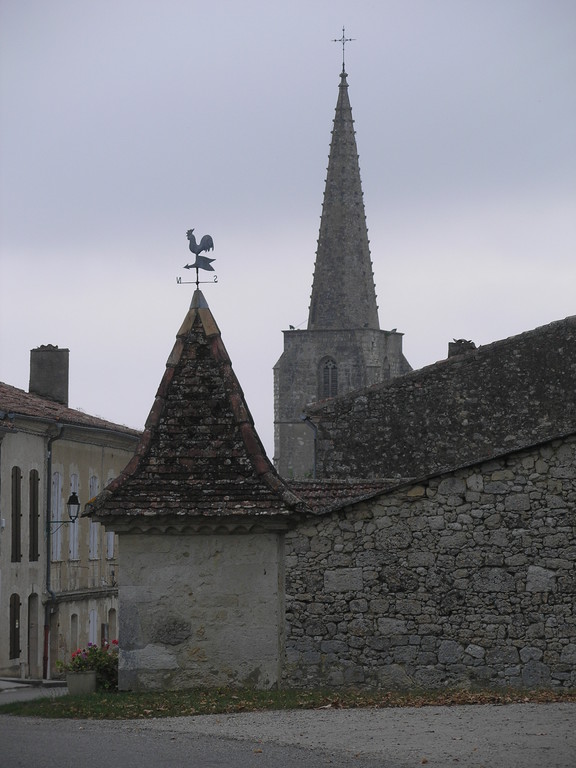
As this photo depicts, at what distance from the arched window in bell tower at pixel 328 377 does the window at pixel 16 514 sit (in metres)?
72.7

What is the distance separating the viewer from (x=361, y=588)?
53.4 feet

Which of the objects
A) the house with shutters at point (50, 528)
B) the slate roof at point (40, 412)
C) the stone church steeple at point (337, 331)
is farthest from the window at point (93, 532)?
the stone church steeple at point (337, 331)

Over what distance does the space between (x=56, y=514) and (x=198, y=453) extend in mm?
17946

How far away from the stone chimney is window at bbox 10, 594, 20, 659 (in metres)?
7.97

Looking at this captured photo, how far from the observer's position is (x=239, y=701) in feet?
50.6

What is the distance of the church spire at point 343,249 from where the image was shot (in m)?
96.2

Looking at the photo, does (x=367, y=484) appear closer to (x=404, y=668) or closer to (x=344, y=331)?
(x=404, y=668)

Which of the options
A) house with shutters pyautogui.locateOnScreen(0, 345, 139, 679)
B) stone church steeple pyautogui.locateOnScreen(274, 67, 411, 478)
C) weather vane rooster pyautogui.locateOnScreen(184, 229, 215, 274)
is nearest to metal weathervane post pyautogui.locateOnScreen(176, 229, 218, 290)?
weather vane rooster pyautogui.locateOnScreen(184, 229, 215, 274)

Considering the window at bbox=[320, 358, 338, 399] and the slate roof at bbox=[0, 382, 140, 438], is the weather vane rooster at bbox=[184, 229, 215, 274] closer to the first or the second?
the slate roof at bbox=[0, 382, 140, 438]

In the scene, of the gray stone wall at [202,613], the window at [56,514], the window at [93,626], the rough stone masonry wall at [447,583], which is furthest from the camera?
the window at [93,626]

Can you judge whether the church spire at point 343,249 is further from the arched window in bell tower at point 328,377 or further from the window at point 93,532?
the window at point 93,532

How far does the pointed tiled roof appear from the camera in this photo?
16.2 m

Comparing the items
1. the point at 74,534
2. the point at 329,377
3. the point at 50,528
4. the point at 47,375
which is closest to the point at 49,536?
the point at 50,528

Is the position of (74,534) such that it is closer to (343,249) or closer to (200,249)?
(200,249)
